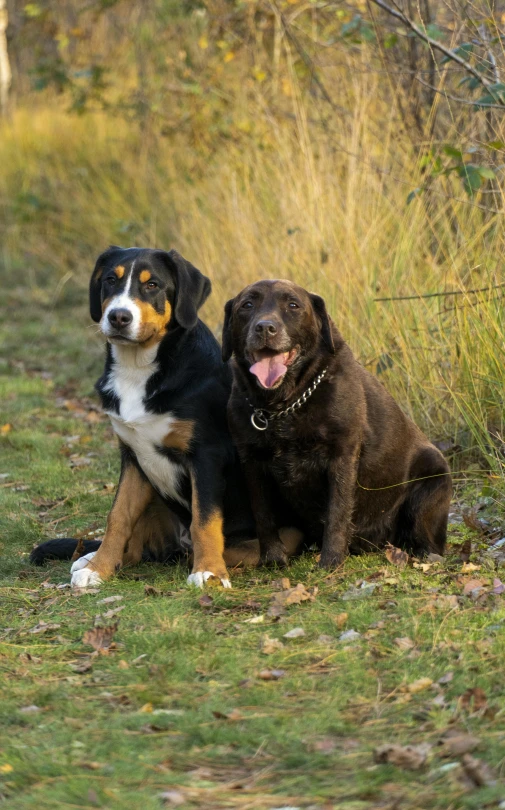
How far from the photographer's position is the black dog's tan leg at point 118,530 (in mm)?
5004

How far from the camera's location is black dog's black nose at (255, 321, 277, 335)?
15.1ft

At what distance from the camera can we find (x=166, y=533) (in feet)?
18.1

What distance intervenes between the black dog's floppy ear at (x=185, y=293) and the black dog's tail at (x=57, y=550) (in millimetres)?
1302

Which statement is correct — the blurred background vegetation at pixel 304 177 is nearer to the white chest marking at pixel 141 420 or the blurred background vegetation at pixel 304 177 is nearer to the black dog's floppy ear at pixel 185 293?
the black dog's floppy ear at pixel 185 293

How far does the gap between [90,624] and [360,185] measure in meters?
4.81

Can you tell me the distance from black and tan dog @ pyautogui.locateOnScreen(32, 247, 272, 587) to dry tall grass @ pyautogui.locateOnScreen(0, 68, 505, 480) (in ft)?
4.75

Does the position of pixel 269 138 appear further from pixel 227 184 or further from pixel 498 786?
pixel 498 786

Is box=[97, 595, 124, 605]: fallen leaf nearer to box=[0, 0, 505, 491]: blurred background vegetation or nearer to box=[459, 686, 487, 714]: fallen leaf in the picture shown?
box=[459, 686, 487, 714]: fallen leaf

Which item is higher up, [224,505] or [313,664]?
[224,505]

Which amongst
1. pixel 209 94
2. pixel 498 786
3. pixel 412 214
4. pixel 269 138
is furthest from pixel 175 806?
pixel 209 94

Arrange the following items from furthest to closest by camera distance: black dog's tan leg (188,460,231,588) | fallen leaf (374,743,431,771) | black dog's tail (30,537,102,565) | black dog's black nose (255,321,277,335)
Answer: black dog's tail (30,537,102,565)
black dog's tan leg (188,460,231,588)
black dog's black nose (255,321,277,335)
fallen leaf (374,743,431,771)

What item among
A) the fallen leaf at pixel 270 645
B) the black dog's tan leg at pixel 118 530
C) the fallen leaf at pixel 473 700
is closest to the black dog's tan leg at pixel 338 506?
the fallen leaf at pixel 270 645

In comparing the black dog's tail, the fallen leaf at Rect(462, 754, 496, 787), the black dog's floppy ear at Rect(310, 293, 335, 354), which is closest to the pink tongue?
the black dog's floppy ear at Rect(310, 293, 335, 354)

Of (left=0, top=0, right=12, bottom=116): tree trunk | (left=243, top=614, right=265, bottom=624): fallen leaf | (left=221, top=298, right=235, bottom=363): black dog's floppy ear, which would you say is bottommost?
(left=243, top=614, right=265, bottom=624): fallen leaf
